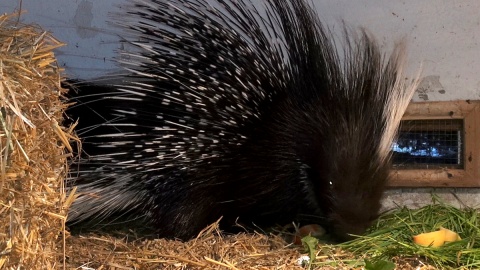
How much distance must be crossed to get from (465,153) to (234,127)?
3.37 feet

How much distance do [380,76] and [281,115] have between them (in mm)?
424

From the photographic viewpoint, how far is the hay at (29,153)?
126 cm

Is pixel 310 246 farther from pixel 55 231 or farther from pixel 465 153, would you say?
pixel 465 153

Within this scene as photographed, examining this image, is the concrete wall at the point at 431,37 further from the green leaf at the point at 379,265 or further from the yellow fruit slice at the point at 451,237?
the green leaf at the point at 379,265

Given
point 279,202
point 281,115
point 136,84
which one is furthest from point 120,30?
point 279,202

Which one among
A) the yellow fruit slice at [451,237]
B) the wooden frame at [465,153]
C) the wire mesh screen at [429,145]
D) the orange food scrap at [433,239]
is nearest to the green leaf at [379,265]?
the orange food scrap at [433,239]

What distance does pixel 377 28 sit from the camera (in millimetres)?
2506

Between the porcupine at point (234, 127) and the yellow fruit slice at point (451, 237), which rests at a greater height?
the porcupine at point (234, 127)

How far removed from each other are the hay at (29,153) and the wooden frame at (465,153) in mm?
1435

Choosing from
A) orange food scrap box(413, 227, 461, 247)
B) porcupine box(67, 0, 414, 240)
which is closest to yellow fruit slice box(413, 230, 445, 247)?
orange food scrap box(413, 227, 461, 247)

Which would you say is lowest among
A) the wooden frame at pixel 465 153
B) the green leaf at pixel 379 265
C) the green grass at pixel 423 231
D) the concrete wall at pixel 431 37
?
the green leaf at pixel 379 265

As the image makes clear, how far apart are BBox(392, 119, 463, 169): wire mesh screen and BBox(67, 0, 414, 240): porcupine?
0.93 feet

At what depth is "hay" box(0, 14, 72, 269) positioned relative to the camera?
1261 millimetres

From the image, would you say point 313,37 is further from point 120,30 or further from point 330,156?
point 120,30
